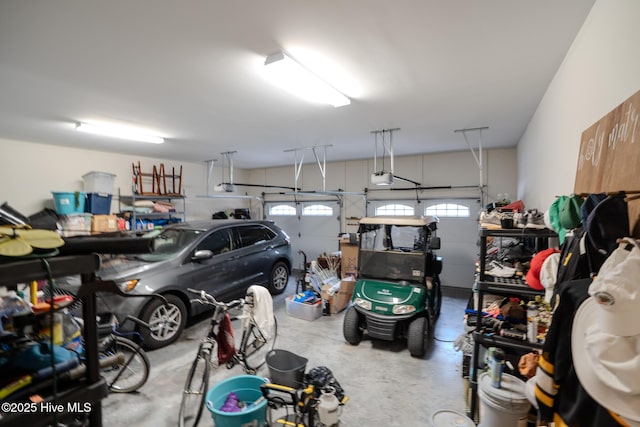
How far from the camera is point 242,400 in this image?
223 cm

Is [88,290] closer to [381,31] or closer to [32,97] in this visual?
[381,31]

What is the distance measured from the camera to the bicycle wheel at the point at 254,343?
282 cm

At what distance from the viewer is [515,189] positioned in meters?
5.58

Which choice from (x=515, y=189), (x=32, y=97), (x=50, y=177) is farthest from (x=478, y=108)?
(x=50, y=177)

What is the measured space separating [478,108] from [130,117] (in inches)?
168

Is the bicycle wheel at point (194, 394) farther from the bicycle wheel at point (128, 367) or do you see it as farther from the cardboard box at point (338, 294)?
the cardboard box at point (338, 294)

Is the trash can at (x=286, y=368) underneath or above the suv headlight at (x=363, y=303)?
underneath

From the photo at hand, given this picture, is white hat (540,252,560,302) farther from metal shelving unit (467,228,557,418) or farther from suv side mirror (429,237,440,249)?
suv side mirror (429,237,440,249)

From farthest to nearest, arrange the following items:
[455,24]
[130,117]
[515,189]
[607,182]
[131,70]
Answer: [515,189] < [130,117] < [131,70] < [455,24] < [607,182]

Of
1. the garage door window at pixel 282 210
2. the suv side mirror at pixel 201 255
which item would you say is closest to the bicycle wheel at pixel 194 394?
the suv side mirror at pixel 201 255

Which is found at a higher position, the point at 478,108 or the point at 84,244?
the point at 478,108

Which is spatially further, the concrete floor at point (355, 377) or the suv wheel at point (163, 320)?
the suv wheel at point (163, 320)

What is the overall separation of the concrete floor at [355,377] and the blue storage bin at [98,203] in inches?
119

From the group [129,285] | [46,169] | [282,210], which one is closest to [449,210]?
[282,210]
